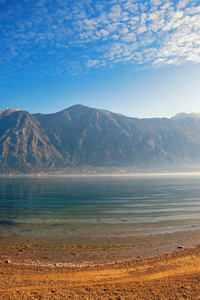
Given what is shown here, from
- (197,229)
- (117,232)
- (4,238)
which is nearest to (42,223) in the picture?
(4,238)

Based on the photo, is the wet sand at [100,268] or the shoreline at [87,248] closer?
the wet sand at [100,268]

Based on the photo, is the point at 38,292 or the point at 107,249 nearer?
the point at 38,292

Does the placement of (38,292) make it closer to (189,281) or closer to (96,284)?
(96,284)

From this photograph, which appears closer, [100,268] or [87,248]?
[100,268]

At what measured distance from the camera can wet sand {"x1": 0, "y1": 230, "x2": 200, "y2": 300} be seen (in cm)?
830

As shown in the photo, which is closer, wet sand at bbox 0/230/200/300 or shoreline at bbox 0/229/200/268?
wet sand at bbox 0/230/200/300

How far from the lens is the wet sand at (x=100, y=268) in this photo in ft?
27.2

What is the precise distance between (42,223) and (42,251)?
783 cm

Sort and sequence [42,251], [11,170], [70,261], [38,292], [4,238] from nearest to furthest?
[38,292]
[70,261]
[42,251]
[4,238]
[11,170]

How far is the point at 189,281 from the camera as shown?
916 cm

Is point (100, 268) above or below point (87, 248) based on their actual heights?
above

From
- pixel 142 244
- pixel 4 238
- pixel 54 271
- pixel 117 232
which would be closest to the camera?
pixel 54 271

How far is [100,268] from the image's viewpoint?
10.6m

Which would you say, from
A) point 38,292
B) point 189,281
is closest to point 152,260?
point 189,281
